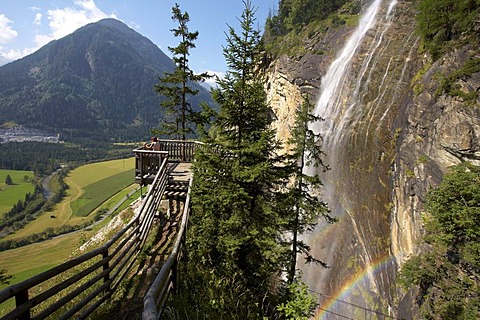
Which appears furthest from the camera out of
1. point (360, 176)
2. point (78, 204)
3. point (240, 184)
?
point (78, 204)

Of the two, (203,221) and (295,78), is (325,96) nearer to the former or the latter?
(295,78)

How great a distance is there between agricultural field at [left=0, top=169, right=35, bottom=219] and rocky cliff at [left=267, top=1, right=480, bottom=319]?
9931 centimetres

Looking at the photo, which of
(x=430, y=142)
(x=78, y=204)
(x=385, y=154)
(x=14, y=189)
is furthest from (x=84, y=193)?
(x=430, y=142)

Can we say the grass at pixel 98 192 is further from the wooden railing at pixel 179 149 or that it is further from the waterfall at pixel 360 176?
the waterfall at pixel 360 176

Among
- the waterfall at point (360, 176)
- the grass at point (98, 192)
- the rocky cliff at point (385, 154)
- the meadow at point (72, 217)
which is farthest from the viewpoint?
the grass at point (98, 192)

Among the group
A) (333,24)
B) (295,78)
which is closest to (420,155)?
(295,78)

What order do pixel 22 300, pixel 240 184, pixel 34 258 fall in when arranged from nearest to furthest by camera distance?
pixel 22 300 < pixel 240 184 < pixel 34 258

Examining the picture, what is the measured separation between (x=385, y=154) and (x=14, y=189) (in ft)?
432

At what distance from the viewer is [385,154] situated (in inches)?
618

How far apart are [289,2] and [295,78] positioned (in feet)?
72.6

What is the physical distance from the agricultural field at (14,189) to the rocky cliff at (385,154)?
9931 cm

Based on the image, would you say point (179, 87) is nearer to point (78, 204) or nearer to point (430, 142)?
point (430, 142)

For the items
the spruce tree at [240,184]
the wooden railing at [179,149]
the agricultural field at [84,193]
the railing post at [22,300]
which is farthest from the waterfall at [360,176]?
the agricultural field at [84,193]

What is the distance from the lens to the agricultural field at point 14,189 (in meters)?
87.6
